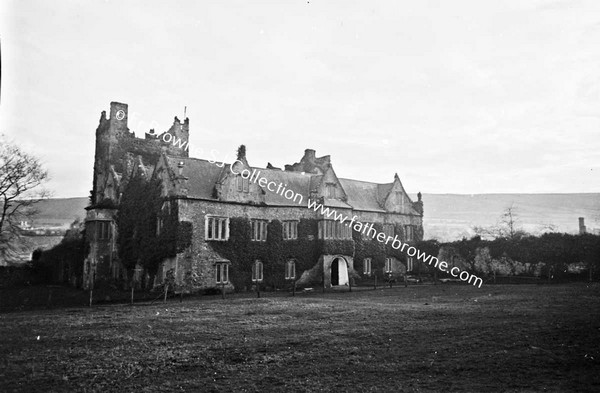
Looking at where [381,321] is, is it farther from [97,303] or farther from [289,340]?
[97,303]

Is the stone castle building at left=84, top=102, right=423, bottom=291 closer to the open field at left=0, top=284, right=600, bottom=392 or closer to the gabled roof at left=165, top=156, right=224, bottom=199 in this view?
the gabled roof at left=165, top=156, right=224, bottom=199

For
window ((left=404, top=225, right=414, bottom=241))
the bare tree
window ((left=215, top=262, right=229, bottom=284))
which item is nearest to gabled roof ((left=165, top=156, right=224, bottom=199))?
window ((left=215, top=262, right=229, bottom=284))

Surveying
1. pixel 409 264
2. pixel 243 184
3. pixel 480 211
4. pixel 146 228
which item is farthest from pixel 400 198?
pixel 480 211

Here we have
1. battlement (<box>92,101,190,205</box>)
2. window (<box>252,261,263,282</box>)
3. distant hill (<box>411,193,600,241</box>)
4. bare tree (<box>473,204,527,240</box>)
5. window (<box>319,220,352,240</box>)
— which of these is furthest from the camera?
distant hill (<box>411,193,600,241</box>)

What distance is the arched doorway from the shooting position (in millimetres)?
46469

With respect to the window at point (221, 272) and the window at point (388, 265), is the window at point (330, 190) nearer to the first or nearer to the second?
the window at point (388, 265)

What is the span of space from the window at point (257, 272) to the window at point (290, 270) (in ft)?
9.40

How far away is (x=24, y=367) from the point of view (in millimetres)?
12156

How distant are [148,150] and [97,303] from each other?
25.4m

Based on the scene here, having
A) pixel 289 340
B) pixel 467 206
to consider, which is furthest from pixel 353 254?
pixel 467 206

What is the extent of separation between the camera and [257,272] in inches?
1612

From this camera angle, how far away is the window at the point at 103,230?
142ft

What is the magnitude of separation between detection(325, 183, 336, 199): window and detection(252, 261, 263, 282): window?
10474 mm

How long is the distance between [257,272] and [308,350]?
→ 27.1 m
